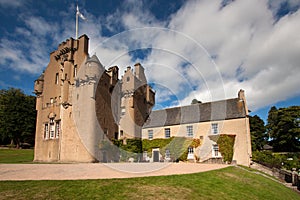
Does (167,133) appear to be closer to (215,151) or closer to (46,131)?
(215,151)

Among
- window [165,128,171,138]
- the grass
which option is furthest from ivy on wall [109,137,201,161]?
the grass

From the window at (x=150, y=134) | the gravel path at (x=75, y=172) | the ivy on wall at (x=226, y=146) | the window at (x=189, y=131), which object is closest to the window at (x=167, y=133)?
the window at (x=150, y=134)

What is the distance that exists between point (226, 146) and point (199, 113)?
20.8 ft

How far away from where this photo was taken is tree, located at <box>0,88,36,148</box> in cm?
4100

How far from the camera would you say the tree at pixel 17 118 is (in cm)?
4100

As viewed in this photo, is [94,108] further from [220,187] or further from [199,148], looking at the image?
[220,187]

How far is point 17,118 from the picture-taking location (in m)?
42.4

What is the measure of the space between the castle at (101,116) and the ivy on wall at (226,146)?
33.0 inches

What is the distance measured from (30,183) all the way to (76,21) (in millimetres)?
24907

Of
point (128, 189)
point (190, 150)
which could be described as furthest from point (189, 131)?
point (128, 189)

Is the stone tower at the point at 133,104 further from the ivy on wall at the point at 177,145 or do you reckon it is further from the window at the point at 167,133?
the ivy on wall at the point at 177,145

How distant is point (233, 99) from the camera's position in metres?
27.2

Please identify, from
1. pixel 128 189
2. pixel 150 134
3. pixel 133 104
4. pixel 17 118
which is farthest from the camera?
pixel 17 118

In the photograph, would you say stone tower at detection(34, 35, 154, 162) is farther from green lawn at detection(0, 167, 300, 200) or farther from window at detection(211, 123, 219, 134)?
green lawn at detection(0, 167, 300, 200)
